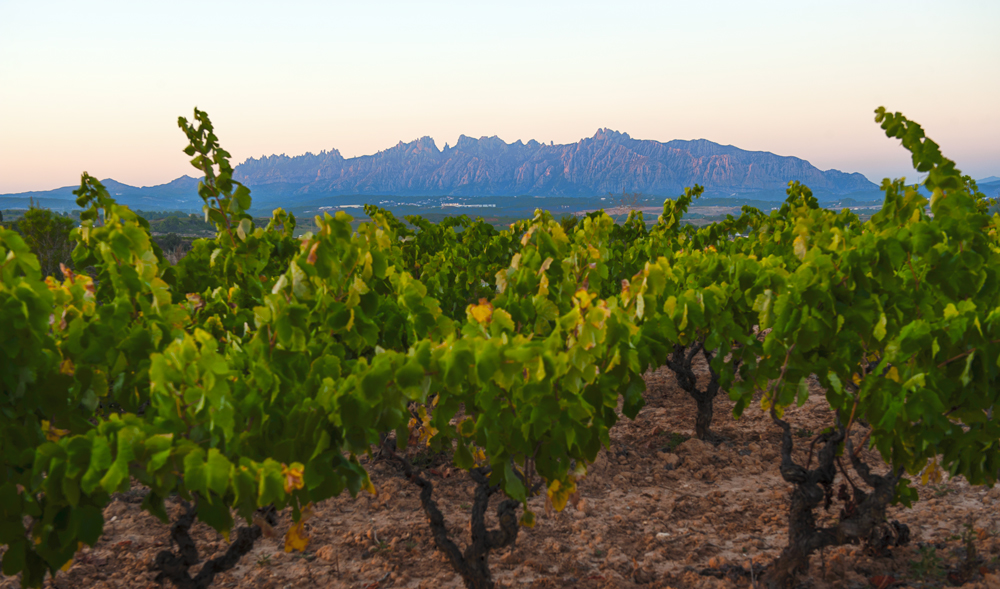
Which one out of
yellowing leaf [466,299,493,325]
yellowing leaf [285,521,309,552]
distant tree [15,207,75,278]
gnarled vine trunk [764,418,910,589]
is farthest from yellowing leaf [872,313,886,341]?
distant tree [15,207,75,278]

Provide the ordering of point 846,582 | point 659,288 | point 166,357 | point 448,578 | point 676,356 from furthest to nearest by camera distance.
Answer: point 676,356 → point 448,578 → point 846,582 → point 659,288 → point 166,357

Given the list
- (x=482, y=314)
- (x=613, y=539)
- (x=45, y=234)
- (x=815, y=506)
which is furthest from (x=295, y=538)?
(x=45, y=234)

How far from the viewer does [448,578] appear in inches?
163

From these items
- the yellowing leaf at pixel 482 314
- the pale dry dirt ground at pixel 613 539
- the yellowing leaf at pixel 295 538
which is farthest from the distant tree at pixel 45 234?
the yellowing leaf at pixel 482 314

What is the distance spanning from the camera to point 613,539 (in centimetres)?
468

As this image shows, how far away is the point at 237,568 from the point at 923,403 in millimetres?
4545

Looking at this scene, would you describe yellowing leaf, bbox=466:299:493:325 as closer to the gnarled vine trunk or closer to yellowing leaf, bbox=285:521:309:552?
yellowing leaf, bbox=285:521:309:552

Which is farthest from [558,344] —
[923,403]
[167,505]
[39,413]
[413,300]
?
[167,505]

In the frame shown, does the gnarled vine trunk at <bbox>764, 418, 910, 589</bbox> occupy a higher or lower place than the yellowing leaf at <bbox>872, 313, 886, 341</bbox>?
lower

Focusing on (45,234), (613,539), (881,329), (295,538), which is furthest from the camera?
(45,234)

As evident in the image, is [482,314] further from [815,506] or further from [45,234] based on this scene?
[45,234]

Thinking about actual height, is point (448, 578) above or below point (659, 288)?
below

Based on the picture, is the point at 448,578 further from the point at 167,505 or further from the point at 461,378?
the point at 167,505

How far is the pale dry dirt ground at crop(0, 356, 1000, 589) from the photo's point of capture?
4.07 m
